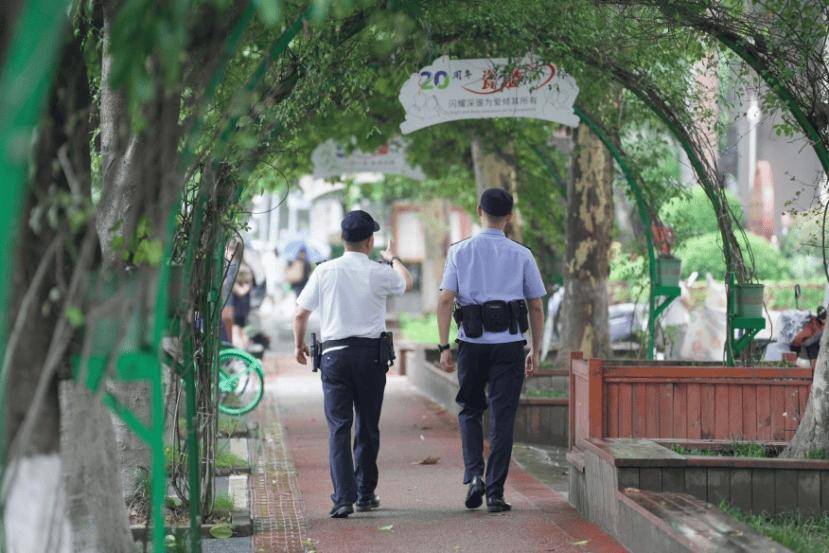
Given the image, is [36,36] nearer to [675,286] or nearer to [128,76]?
[128,76]

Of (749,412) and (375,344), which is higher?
(375,344)

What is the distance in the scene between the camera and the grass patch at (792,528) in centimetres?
661

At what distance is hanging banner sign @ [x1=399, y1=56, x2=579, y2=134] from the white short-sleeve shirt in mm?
3531

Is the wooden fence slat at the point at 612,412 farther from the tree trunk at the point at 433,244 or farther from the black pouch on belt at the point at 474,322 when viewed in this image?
the tree trunk at the point at 433,244

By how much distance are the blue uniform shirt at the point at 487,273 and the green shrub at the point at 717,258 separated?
21.0 metres

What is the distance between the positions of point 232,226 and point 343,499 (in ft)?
6.25

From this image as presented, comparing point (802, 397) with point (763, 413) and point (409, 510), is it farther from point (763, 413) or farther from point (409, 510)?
point (409, 510)

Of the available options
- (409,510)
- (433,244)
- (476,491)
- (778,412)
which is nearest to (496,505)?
(476,491)

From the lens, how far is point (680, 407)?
900 cm

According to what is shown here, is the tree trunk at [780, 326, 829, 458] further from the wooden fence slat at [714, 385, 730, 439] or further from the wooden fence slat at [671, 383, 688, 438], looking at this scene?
the wooden fence slat at [671, 383, 688, 438]

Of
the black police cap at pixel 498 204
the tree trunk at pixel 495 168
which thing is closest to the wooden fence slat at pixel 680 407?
the black police cap at pixel 498 204

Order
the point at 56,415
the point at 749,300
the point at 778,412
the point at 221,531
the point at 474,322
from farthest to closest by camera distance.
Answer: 1. the point at 749,300
2. the point at 778,412
3. the point at 474,322
4. the point at 221,531
5. the point at 56,415

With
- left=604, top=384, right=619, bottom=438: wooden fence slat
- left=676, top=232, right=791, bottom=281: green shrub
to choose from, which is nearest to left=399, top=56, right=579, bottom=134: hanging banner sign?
left=604, top=384, right=619, bottom=438: wooden fence slat

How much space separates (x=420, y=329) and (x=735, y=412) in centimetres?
2532
